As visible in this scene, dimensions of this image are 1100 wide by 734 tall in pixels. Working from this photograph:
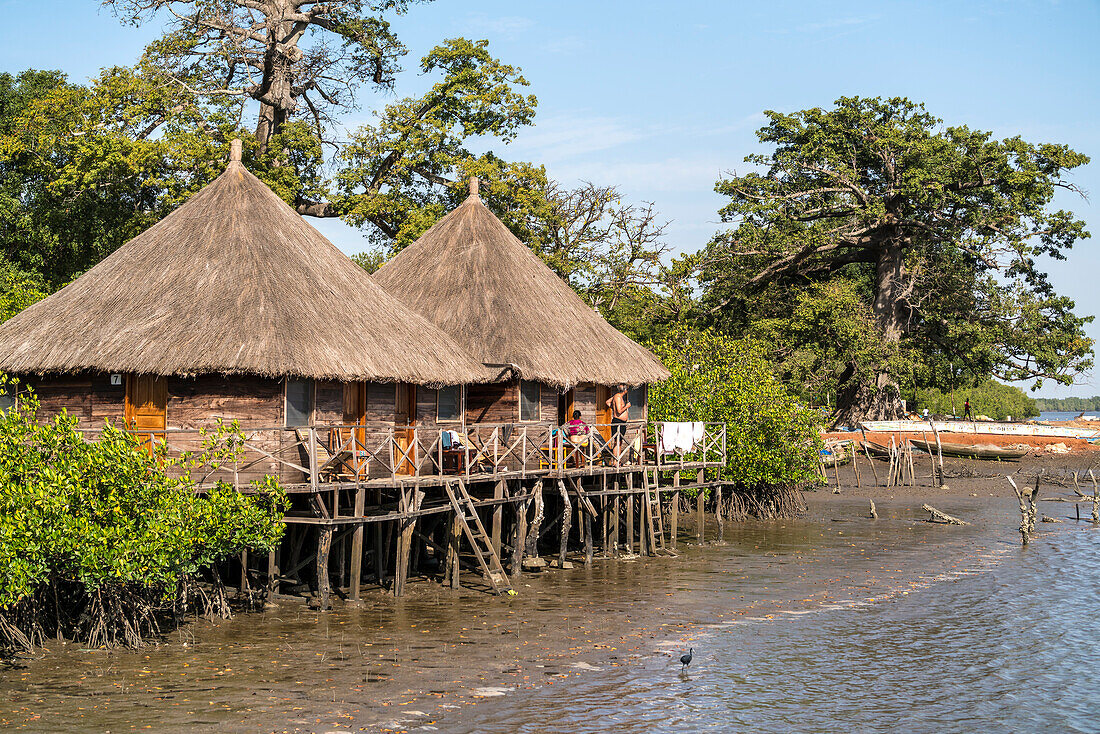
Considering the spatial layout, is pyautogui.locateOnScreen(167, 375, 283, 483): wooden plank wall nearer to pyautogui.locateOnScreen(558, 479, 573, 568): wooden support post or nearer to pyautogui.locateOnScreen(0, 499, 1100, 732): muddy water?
pyautogui.locateOnScreen(0, 499, 1100, 732): muddy water

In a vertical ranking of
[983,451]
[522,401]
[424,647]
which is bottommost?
[424,647]

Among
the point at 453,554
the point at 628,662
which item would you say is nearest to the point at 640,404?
the point at 453,554

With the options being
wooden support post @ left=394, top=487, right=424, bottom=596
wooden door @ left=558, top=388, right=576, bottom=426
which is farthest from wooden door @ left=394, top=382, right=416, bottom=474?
wooden door @ left=558, top=388, right=576, bottom=426

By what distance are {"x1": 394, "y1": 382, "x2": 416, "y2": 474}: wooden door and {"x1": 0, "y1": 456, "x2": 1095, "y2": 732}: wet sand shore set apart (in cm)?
252

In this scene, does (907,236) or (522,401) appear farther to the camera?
(907,236)

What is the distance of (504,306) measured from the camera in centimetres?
2466

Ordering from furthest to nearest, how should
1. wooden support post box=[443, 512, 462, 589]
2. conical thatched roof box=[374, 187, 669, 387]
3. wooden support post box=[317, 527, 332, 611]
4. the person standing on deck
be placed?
the person standing on deck, conical thatched roof box=[374, 187, 669, 387], wooden support post box=[443, 512, 462, 589], wooden support post box=[317, 527, 332, 611]

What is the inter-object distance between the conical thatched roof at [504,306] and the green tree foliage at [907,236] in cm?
2108

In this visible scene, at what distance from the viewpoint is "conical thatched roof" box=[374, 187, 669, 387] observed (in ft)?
77.5

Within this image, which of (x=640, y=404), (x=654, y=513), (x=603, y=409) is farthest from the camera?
(x=640, y=404)

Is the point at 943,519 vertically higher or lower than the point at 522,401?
lower

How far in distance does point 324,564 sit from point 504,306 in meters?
8.80

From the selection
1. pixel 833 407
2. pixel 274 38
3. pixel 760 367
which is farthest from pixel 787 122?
pixel 274 38

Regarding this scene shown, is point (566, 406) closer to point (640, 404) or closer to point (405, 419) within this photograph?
point (640, 404)
